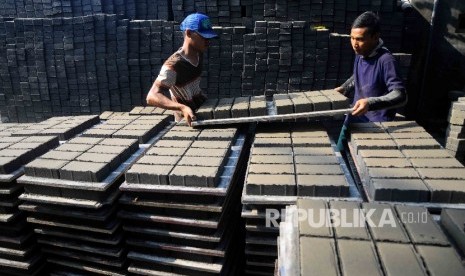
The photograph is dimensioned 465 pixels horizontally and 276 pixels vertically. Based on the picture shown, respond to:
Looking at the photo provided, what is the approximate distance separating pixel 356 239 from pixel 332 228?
168mm

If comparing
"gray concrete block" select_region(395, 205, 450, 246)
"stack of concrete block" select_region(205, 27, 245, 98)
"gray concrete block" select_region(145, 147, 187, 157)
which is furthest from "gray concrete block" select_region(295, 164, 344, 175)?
"stack of concrete block" select_region(205, 27, 245, 98)

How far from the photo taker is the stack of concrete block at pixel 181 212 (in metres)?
2.82

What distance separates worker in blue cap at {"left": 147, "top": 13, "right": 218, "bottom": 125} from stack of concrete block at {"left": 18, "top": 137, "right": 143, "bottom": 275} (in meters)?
0.75

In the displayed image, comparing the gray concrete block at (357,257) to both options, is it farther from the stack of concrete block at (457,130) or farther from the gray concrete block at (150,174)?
the stack of concrete block at (457,130)

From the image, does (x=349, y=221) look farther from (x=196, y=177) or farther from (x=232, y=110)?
(x=232, y=110)

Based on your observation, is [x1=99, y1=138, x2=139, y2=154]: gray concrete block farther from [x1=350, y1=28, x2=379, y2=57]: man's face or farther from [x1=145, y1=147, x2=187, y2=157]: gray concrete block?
[x1=350, y1=28, x2=379, y2=57]: man's face

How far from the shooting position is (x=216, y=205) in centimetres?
280

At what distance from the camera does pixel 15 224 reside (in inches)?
133

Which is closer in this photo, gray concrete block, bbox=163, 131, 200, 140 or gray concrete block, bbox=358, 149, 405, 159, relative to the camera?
gray concrete block, bbox=358, 149, 405, 159

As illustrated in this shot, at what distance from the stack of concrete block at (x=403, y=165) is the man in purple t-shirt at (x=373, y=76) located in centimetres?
28

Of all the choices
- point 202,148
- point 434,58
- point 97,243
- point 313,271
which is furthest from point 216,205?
point 434,58

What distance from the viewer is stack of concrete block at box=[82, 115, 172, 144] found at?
3933mm

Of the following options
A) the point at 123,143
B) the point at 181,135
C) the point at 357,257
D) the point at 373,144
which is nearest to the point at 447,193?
the point at 373,144

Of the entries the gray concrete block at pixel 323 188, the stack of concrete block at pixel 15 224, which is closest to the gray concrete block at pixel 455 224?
the gray concrete block at pixel 323 188
